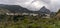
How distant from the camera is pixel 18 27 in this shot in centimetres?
2438

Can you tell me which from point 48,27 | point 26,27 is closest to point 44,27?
point 48,27

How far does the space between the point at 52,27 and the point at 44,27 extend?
1.00 m

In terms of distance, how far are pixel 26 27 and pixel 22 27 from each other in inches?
20.1

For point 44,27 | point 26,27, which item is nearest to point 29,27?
point 26,27

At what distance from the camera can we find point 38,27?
2336 centimetres

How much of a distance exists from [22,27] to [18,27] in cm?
102

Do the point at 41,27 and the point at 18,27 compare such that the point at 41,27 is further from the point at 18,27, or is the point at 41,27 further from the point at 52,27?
the point at 18,27

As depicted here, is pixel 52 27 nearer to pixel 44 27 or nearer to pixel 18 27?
pixel 44 27

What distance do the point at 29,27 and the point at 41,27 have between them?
60.8 inches

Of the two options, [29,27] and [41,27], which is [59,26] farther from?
[29,27]

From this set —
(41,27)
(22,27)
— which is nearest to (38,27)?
(41,27)

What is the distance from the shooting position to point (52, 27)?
23.9 meters

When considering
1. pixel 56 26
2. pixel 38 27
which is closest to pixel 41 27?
pixel 38 27

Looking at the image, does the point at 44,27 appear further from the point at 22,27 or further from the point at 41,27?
the point at 22,27
